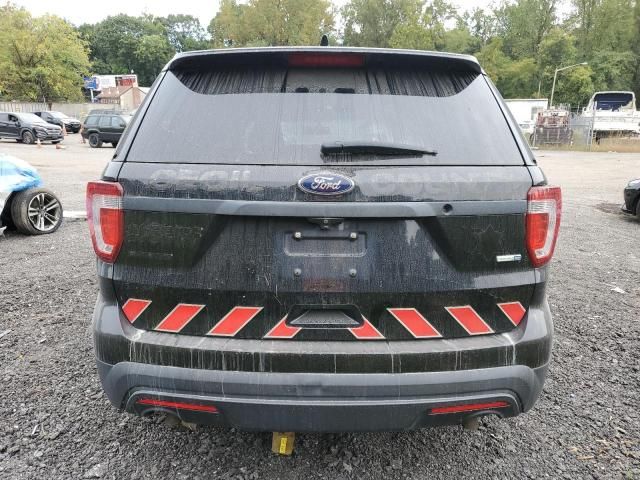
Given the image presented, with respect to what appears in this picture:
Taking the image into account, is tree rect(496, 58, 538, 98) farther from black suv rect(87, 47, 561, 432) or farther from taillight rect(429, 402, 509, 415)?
taillight rect(429, 402, 509, 415)

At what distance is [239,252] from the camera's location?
1.82m

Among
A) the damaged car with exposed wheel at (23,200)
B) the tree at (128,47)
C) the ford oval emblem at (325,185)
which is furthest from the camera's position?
the tree at (128,47)

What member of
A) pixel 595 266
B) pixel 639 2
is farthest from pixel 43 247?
pixel 639 2

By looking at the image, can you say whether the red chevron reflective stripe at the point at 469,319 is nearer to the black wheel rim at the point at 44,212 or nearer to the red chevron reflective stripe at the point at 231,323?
the red chevron reflective stripe at the point at 231,323

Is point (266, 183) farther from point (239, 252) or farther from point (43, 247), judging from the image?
point (43, 247)

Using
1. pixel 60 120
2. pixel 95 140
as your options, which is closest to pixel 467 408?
pixel 95 140

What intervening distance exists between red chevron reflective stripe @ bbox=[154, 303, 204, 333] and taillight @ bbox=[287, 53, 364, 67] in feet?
3.59

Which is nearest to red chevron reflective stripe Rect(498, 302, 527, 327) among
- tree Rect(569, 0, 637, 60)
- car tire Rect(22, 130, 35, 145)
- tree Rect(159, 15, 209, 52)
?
car tire Rect(22, 130, 35, 145)

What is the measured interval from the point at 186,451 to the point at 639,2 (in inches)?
2822

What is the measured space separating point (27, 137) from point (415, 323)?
2896cm

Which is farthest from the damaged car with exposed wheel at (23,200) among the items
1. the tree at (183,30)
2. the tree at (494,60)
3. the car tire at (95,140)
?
the tree at (183,30)

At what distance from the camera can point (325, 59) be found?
6.67 ft

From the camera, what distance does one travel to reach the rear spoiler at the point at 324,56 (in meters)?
2.01

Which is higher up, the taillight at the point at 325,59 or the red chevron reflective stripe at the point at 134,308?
the taillight at the point at 325,59
